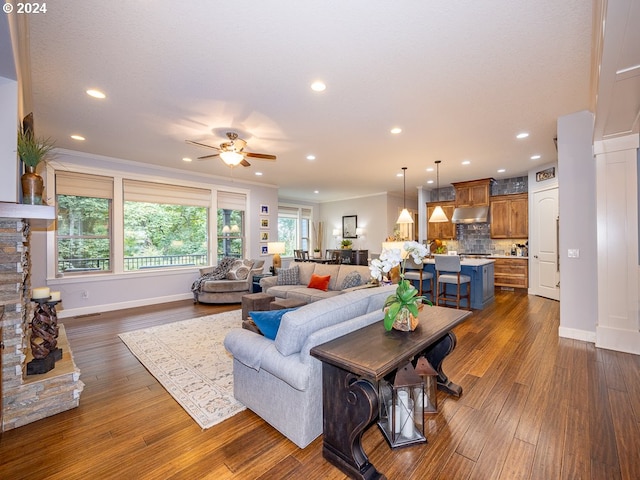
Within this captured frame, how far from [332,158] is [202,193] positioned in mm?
3223

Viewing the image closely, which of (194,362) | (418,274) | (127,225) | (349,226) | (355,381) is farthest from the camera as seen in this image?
(349,226)

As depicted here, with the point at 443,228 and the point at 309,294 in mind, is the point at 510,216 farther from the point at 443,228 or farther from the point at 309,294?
the point at 309,294

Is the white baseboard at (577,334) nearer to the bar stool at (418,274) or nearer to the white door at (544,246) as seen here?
the bar stool at (418,274)

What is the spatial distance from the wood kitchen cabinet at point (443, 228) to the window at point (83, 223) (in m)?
8.00

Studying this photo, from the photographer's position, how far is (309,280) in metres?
5.34

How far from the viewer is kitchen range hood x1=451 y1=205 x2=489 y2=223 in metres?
7.43

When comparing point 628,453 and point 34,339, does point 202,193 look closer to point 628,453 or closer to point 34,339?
point 34,339

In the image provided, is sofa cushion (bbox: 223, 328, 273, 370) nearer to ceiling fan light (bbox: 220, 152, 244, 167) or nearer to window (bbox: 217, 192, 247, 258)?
ceiling fan light (bbox: 220, 152, 244, 167)

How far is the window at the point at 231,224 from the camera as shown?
704 cm

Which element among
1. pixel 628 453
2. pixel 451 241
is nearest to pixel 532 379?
pixel 628 453

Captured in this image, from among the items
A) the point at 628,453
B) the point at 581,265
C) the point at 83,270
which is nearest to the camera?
the point at 628,453

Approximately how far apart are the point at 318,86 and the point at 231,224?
516 centimetres

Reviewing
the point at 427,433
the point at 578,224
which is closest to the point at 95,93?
the point at 427,433

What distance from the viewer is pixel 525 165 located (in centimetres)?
608
